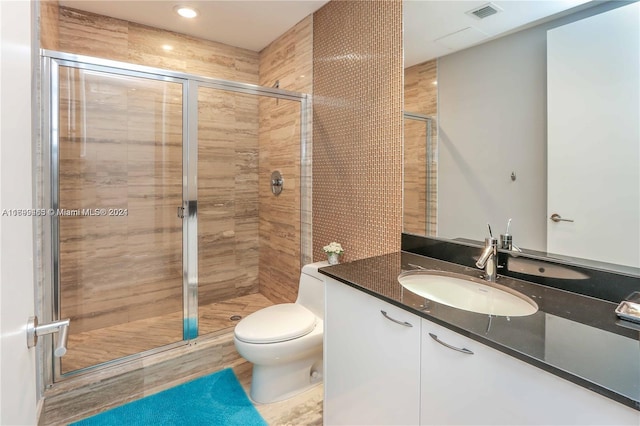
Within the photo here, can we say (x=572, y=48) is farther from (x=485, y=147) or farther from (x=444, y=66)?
(x=444, y=66)

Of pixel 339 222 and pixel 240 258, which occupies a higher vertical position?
pixel 339 222

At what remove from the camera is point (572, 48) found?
3.74 ft

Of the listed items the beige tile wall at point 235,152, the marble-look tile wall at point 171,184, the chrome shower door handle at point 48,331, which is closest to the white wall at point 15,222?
the chrome shower door handle at point 48,331

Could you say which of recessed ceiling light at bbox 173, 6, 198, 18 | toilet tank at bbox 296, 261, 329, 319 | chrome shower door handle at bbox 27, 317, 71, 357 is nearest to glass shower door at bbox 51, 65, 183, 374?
recessed ceiling light at bbox 173, 6, 198, 18

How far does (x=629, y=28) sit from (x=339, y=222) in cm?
163

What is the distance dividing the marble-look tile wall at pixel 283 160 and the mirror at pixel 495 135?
3.78ft

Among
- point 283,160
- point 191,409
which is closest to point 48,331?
point 191,409

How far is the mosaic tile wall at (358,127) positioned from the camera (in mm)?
1823

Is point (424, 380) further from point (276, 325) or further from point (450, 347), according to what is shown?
point (276, 325)

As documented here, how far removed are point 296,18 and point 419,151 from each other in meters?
1.62

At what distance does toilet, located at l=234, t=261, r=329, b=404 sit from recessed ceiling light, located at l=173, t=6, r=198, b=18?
211 centimetres

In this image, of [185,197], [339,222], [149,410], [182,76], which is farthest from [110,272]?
[339,222]

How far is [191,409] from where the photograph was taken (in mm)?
1788

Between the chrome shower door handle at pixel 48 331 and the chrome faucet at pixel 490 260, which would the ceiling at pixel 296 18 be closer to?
the chrome faucet at pixel 490 260
